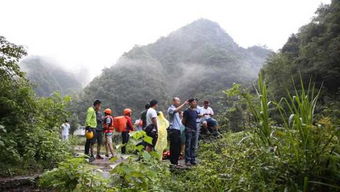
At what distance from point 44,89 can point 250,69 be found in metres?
49.4

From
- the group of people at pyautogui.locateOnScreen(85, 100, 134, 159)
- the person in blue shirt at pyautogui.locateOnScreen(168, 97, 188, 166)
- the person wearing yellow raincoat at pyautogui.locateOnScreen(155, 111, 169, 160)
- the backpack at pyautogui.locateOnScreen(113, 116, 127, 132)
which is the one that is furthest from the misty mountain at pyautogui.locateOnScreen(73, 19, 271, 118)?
the person in blue shirt at pyautogui.locateOnScreen(168, 97, 188, 166)

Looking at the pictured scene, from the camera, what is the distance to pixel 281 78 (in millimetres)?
32656

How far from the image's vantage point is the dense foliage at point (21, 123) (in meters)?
5.56

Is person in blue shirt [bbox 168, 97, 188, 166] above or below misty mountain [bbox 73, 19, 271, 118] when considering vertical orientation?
below

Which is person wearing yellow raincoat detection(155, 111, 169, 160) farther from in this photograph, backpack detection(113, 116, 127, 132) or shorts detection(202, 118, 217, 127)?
backpack detection(113, 116, 127, 132)

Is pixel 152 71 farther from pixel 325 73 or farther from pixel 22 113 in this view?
pixel 22 113

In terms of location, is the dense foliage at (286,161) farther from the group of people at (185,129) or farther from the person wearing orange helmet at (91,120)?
the person wearing orange helmet at (91,120)

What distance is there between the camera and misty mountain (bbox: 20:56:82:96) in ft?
226

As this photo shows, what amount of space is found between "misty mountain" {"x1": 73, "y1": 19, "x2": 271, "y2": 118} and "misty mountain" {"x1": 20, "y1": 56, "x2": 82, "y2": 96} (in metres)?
13.5

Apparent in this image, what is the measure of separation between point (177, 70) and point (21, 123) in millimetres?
75192

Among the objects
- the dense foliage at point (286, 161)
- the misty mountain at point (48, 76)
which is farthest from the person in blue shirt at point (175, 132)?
the misty mountain at point (48, 76)

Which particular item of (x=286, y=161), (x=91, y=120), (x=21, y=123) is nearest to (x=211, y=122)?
(x=91, y=120)

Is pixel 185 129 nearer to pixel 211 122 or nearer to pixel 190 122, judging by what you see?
pixel 190 122

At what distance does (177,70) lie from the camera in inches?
3177
